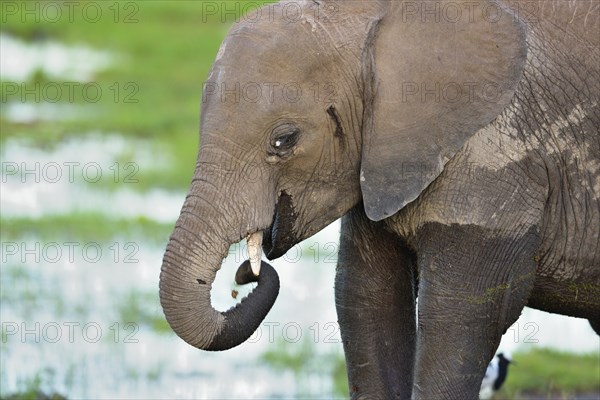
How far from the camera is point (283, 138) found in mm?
5559

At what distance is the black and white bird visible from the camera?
805cm

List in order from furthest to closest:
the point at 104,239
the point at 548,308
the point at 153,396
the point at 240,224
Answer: the point at 104,239
the point at 153,396
the point at 548,308
the point at 240,224

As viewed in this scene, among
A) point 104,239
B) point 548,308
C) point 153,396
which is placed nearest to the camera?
point 548,308

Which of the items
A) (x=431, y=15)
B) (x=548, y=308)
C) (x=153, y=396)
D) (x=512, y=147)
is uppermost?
(x=431, y=15)

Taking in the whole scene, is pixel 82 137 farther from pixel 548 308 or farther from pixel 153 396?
pixel 548 308

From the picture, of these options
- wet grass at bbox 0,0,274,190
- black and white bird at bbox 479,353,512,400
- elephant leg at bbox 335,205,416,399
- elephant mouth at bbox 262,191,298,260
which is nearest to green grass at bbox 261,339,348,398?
black and white bird at bbox 479,353,512,400

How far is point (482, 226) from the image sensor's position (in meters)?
5.63

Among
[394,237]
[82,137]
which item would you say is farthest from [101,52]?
[394,237]

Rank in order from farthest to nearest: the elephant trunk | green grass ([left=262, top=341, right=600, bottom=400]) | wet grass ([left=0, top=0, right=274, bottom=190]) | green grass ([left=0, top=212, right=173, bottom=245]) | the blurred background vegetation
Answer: wet grass ([left=0, top=0, right=274, bottom=190]), green grass ([left=0, top=212, right=173, bottom=245]), the blurred background vegetation, green grass ([left=262, top=341, right=600, bottom=400]), the elephant trunk

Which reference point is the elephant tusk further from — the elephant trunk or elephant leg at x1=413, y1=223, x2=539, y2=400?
elephant leg at x1=413, y1=223, x2=539, y2=400

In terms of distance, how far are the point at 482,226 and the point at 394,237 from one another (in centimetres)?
49

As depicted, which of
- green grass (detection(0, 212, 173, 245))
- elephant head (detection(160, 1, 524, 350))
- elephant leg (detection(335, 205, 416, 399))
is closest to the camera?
elephant head (detection(160, 1, 524, 350))

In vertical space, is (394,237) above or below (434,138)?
below

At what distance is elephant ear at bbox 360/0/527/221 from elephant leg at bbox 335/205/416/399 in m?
0.45
